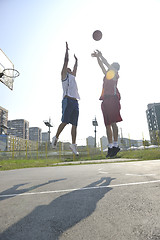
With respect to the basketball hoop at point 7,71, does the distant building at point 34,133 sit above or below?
above

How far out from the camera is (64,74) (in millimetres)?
3740

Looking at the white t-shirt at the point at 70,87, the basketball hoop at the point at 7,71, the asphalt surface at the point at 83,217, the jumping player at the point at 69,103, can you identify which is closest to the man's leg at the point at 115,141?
the jumping player at the point at 69,103

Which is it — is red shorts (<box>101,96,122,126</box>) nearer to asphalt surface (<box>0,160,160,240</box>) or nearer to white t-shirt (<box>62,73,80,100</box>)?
white t-shirt (<box>62,73,80,100</box>)

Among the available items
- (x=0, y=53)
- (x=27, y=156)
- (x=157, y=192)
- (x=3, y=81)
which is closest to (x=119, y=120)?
(x=157, y=192)

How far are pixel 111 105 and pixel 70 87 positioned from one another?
1.10 meters

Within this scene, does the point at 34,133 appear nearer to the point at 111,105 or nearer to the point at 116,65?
the point at 116,65

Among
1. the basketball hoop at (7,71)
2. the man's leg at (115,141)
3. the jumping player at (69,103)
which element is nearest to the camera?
the man's leg at (115,141)

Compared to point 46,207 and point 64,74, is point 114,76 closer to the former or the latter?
point 64,74

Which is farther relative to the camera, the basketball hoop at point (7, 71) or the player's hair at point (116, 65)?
the basketball hoop at point (7, 71)

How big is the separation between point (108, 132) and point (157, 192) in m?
2.19

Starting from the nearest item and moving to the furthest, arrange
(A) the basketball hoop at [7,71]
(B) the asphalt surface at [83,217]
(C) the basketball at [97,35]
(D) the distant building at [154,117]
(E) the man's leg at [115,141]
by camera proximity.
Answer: (B) the asphalt surface at [83,217] → (E) the man's leg at [115,141] → (C) the basketball at [97,35] → (A) the basketball hoop at [7,71] → (D) the distant building at [154,117]

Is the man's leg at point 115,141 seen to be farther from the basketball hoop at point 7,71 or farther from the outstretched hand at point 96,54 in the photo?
the basketball hoop at point 7,71

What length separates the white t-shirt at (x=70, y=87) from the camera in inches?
145

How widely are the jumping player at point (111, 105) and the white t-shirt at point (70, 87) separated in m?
0.69
